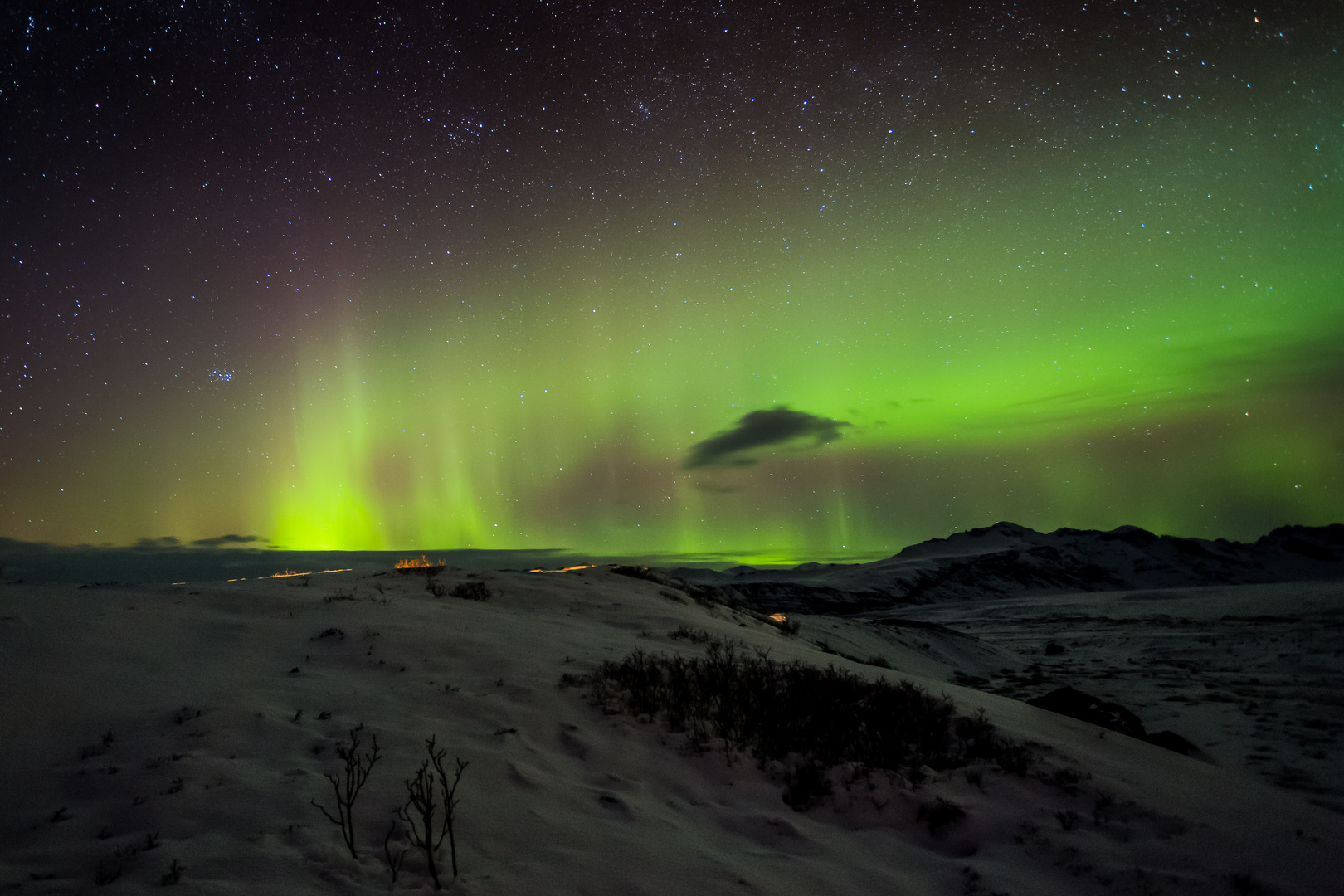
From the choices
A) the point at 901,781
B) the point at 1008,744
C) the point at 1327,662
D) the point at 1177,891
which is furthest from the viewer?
the point at 1327,662

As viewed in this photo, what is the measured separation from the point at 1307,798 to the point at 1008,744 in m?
3.98

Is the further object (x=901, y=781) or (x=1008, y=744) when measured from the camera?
(x=1008, y=744)

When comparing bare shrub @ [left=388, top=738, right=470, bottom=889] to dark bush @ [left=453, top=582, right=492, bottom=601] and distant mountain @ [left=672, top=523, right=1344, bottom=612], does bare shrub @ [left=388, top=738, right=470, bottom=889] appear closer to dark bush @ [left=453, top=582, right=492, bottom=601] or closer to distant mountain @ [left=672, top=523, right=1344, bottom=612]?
dark bush @ [left=453, top=582, right=492, bottom=601]

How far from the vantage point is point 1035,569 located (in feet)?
337

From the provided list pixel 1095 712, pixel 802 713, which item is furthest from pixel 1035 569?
pixel 802 713

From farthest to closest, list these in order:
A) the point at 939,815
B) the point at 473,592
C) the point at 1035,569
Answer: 1. the point at 1035,569
2. the point at 473,592
3. the point at 939,815

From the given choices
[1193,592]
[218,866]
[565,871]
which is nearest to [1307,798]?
[565,871]

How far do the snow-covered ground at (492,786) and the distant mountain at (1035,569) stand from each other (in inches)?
1614

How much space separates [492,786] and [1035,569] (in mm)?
115224

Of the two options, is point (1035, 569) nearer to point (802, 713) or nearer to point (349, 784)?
point (802, 713)

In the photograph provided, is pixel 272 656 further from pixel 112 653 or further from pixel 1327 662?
pixel 1327 662

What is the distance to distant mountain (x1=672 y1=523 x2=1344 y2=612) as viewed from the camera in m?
71.4

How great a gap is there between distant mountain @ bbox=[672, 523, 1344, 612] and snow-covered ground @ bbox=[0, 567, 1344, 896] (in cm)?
4099

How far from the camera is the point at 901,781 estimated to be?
18.0ft
